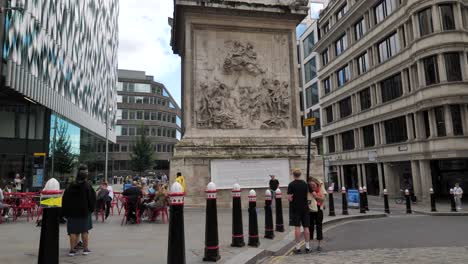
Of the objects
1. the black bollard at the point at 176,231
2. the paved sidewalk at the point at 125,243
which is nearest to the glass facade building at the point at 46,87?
the paved sidewalk at the point at 125,243

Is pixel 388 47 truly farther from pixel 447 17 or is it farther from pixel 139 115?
pixel 139 115

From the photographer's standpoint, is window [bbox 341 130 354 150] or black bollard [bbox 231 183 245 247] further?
window [bbox 341 130 354 150]

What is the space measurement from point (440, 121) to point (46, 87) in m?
33.3

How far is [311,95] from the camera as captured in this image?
181ft

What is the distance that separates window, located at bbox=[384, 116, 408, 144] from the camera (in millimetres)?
32031

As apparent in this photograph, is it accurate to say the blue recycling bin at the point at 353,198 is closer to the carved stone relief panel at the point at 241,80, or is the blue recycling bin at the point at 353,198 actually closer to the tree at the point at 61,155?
the carved stone relief panel at the point at 241,80

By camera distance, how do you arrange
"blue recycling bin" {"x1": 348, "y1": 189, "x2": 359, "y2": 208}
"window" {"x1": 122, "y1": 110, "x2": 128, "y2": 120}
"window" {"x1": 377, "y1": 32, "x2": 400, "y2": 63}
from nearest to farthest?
"blue recycling bin" {"x1": 348, "y1": 189, "x2": 359, "y2": 208} → "window" {"x1": 377, "y1": 32, "x2": 400, "y2": 63} → "window" {"x1": 122, "y1": 110, "x2": 128, "y2": 120}

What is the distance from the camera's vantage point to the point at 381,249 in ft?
27.0

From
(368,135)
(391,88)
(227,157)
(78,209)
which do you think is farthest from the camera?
(368,135)

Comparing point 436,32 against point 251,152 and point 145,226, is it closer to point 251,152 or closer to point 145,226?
point 251,152

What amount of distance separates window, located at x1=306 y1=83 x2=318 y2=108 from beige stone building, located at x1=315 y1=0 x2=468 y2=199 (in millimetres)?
5299

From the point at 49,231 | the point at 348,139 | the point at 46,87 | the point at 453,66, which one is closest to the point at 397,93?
the point at 453,66

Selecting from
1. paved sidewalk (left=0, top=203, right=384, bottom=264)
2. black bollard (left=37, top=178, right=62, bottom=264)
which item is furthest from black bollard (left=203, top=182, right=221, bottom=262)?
black bollard (left=37, top=178, right=62, bottom=264)

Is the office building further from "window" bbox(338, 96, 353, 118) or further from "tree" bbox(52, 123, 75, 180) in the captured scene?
"window" bbox(338, 96, 353, 118)
